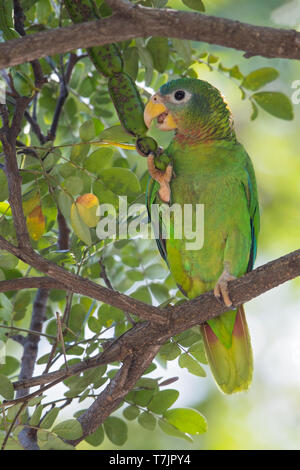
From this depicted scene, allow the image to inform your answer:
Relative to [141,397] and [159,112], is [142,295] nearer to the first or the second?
[141,397]

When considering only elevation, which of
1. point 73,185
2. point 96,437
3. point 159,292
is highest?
point 159,292

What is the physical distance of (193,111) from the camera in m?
2.04

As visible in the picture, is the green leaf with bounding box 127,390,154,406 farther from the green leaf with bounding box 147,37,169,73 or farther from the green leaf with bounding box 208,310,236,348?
the green leaf with bounding box 147,37,169,73

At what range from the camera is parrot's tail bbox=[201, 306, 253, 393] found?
1995 mm

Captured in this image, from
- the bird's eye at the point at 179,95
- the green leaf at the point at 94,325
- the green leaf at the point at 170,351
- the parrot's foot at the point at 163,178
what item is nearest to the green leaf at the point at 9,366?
the green leaf at the point at 94,325

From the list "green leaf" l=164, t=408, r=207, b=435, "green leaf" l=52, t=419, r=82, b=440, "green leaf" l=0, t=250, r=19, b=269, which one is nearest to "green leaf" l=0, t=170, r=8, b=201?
"green leaf" l=0, t=250, r=19, b=269

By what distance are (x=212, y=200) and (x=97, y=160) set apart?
1.80ft

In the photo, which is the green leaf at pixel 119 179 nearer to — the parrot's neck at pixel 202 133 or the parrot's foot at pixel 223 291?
the parrot's foot at pixel 223 291

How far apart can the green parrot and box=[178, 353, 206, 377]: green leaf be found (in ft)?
0.43

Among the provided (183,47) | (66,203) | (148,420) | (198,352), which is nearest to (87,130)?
(66,203)

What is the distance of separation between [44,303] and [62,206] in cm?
77

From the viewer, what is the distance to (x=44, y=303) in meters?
2.07

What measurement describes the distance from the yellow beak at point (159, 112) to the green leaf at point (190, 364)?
2.61ft

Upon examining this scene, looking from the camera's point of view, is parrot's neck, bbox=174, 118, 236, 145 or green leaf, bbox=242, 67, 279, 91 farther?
parrot's neck, bbox=174, 118, 236, 145
